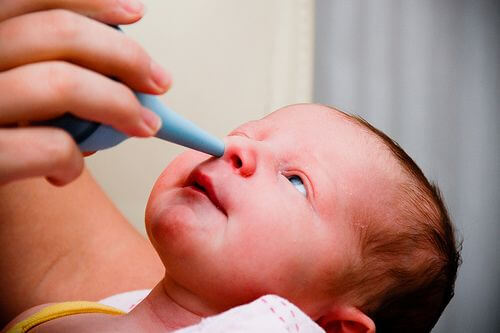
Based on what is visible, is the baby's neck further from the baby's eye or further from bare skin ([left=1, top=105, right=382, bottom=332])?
the baby's eye

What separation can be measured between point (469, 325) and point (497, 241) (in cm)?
23

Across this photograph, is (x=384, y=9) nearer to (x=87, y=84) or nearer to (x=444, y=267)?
(x=444, y=267)

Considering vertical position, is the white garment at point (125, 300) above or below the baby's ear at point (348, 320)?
below

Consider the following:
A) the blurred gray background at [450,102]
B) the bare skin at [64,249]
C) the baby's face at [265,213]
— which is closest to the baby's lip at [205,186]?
the baby's face at [265,213]

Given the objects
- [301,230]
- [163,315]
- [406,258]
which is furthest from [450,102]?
[163,315]

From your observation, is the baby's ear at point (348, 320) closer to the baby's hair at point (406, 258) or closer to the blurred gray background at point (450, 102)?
the baby's hair at point (406, 258)

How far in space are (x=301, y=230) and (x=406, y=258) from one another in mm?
181

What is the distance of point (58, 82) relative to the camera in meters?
0.49

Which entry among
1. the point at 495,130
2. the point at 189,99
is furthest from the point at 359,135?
the point at 495,130

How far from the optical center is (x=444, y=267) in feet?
3.06

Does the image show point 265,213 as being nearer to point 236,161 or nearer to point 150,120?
point 236,161

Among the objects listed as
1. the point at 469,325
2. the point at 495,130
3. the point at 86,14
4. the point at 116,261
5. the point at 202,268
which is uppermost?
the point at 86,14

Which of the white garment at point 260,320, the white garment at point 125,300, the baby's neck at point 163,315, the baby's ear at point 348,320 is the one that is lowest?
the white garment at point 125,300

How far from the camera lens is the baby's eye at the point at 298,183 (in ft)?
2.73
